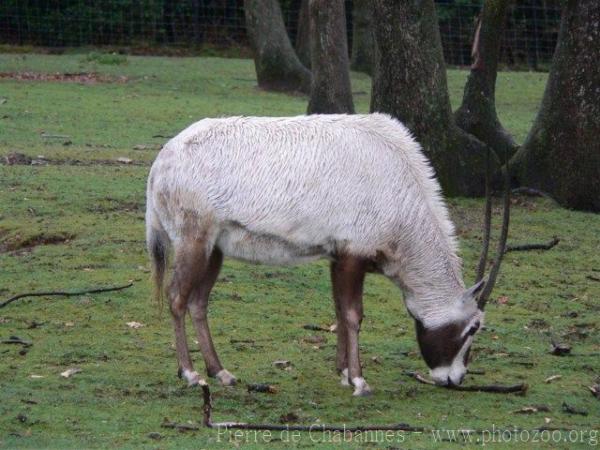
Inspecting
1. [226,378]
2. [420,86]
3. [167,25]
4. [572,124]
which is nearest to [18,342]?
[226,378]

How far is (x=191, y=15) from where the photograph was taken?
28.5 metres

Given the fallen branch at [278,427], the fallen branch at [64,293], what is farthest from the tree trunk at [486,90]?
the fallen branch at [278,427]

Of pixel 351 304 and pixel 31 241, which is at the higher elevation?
pixel 351 304

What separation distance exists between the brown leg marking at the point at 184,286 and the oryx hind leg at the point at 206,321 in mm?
101

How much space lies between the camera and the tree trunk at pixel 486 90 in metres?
13.7

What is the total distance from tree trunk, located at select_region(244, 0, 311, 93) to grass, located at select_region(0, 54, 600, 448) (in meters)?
6.41

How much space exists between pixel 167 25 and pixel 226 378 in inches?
866

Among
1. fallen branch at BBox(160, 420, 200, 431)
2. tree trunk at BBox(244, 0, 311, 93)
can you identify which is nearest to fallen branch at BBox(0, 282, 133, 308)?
fallen branch at BBox(160, 420, 200, 431)

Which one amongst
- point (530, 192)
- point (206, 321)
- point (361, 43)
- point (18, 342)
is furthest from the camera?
point (361, 43)

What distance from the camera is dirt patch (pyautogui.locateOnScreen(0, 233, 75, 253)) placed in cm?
1069

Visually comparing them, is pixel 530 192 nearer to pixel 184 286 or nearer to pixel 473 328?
pixel 473 328

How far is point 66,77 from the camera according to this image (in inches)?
861

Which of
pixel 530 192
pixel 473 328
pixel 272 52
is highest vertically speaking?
pixel 272 52

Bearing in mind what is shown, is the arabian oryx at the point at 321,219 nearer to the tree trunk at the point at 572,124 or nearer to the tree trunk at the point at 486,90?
the tree trunk at the point at 572,124
